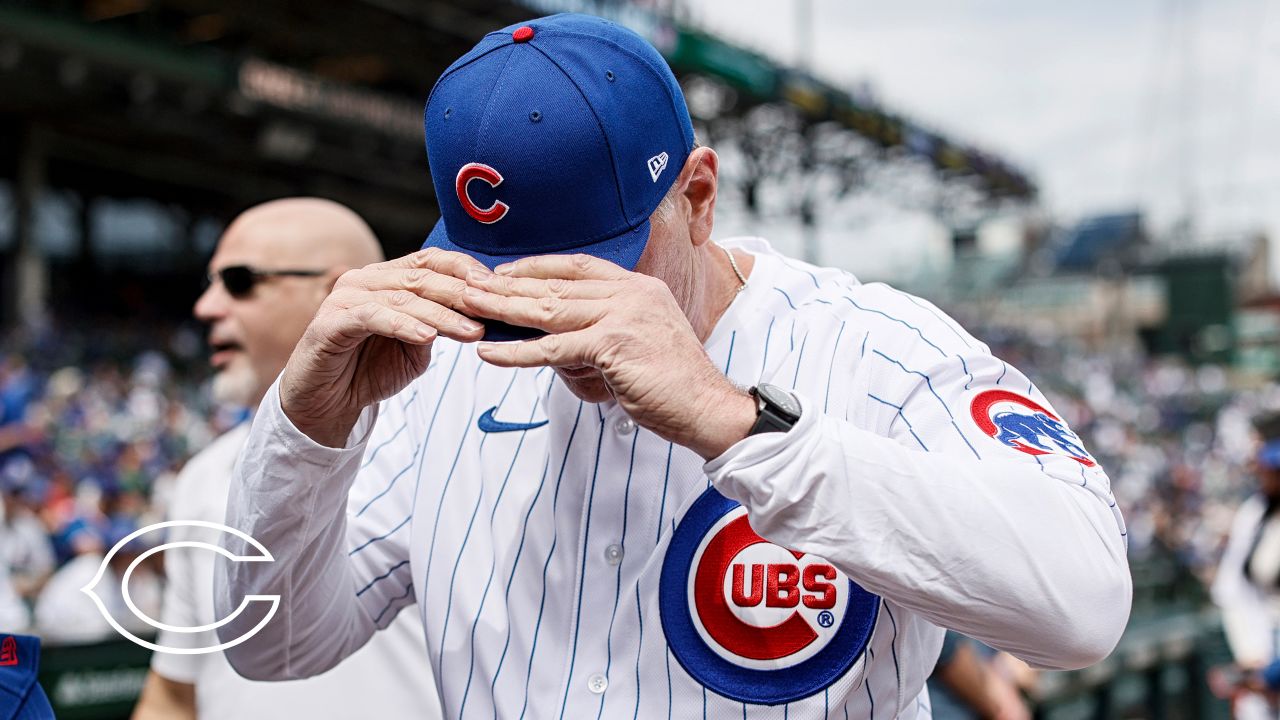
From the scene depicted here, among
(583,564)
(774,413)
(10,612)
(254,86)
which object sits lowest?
(254,86)

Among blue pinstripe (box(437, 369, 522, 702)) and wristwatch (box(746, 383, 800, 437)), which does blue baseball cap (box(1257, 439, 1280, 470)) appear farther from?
wristwatch (box(746, 383, 800, 437))

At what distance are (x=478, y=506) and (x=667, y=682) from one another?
1.31 feet

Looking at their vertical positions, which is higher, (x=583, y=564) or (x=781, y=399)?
(x=781, y=399)

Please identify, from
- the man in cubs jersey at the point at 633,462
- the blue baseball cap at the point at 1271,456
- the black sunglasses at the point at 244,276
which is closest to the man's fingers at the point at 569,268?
the man in cubs jersey at the point at 633,462

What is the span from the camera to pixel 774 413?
1173mm

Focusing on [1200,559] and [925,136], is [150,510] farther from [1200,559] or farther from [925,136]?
[925,136]

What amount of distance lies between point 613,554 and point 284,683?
1.13 meters

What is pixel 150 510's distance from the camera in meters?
9.54

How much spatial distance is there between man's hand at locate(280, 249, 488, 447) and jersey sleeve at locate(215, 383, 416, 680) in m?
0.04

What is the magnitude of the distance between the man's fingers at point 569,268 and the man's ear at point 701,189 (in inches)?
10.7

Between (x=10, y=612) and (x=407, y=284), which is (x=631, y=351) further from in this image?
(x=10, y=612)

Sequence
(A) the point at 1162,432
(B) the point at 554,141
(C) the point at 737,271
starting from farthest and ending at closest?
(A) the point at 1162,432 < (C) the point at 737,271 < (B) the point at 554,141

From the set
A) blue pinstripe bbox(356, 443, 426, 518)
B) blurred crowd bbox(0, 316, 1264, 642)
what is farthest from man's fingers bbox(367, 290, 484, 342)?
blurred crowd bbox(0, 316, 1264, 642)

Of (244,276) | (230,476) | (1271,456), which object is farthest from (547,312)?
(1271,456)
